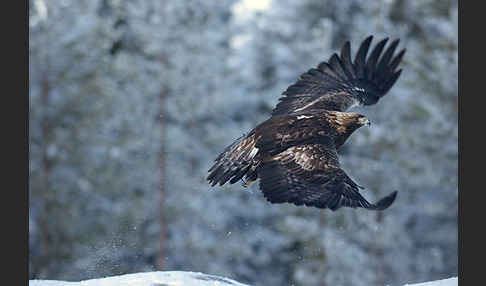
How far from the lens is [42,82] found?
1923 cm

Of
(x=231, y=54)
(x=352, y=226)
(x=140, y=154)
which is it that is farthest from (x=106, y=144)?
(x=352, y=226)

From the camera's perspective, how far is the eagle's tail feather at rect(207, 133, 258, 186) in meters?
9.10

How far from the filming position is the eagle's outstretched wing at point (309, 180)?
823cm

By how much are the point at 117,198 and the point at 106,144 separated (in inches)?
56.1

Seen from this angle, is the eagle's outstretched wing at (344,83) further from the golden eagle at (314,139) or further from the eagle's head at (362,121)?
the eagle's head at (362,121)

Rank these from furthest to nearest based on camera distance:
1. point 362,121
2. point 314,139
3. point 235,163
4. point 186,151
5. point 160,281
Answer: point 186,151, point 362,121, point 235,163, point 314,139, point 160,281

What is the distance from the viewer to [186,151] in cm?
2027

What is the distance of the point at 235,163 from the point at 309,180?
104cm

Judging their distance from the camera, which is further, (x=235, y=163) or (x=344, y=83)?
(x=344, y=83)

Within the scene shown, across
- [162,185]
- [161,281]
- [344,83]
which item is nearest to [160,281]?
[161,281]

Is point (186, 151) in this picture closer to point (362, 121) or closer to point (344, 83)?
point (344, 83)

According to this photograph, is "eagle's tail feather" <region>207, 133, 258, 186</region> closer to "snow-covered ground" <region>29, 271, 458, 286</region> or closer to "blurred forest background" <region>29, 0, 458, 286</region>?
"snow-covered ground" <region>29, 271, 458, 286</region>

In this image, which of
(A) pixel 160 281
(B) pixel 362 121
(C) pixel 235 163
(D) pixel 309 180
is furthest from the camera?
(B) pixel 362 121

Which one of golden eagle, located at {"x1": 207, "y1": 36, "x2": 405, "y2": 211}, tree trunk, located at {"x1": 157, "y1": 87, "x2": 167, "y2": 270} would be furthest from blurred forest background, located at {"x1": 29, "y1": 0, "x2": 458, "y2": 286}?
golden eagle, located at {"x1": 207, "y1": 36, "x2": 405, "y2": 211}
